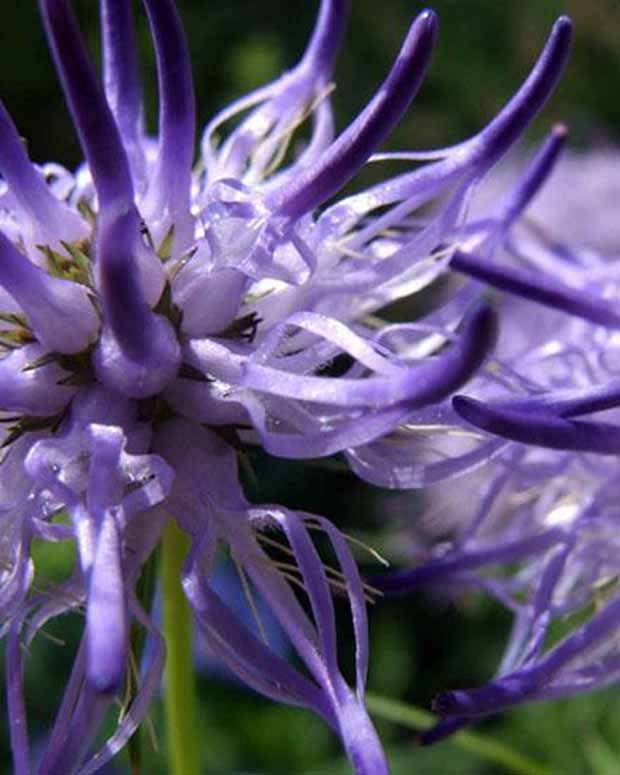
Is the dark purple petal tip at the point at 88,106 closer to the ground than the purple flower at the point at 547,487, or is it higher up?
higher up

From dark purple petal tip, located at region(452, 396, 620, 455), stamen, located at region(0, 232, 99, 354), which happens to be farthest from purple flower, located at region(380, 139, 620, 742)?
stamen, located at region(0, 232, 99, 354)

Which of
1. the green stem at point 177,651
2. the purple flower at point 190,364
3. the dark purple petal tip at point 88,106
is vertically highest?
the dark purple petal tip at point 88,106

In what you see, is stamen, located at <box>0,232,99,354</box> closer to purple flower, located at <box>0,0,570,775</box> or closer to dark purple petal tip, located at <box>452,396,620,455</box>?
purple flower, located at <box>0,0,570,775</box>

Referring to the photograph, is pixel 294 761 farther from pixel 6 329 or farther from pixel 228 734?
pixel 6 329

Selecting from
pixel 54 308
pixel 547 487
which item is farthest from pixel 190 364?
pixel 547 487

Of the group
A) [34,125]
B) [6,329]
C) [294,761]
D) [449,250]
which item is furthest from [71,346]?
[34,125]

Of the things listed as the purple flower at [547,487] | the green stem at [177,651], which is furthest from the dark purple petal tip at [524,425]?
the green stem at [177,651]

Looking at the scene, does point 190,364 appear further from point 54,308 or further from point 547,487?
point 547,487

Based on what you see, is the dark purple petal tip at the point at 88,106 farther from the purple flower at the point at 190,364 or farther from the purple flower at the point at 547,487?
the purple flower at the point at 547,487
